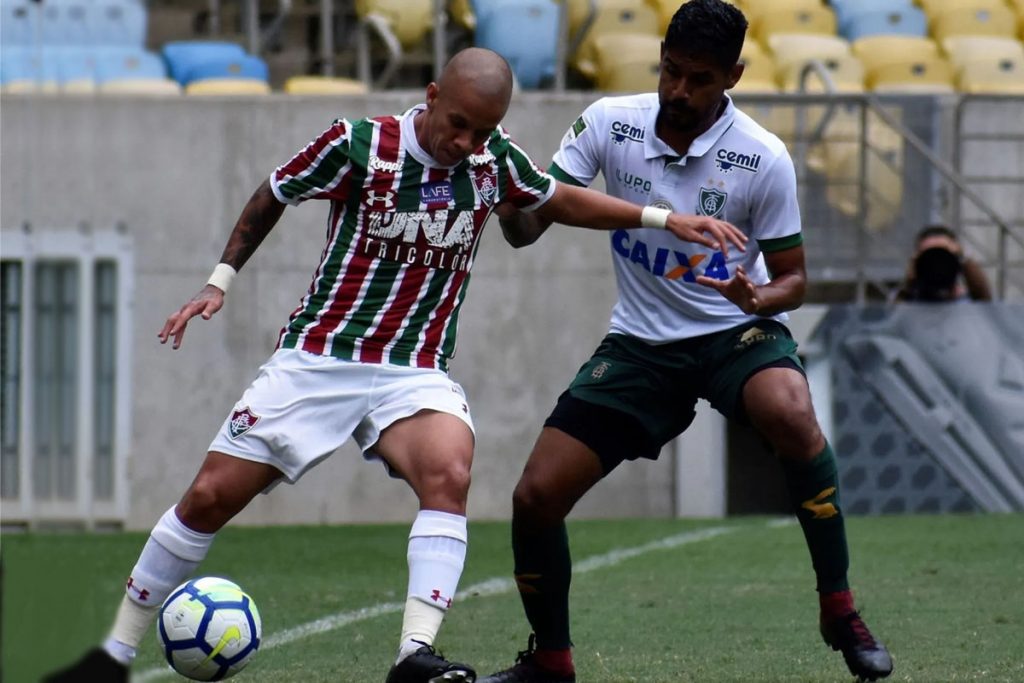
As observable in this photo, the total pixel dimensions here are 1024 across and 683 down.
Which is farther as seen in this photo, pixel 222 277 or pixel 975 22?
pixel 975 22

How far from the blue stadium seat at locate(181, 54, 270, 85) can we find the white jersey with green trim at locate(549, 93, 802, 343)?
7719 millimetres

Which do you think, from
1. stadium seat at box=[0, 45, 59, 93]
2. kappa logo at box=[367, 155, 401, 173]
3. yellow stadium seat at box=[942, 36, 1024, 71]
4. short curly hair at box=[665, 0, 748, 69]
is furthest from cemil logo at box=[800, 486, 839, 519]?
yellow stadium seat at box=[942, 36, 1024, 71]

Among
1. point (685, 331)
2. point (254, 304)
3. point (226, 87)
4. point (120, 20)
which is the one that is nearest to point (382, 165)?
point (685, 331)

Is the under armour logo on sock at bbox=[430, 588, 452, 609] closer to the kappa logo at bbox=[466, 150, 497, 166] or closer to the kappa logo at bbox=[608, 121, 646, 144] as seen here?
the kappa logo at bbox=[466, 150, 497, 166]

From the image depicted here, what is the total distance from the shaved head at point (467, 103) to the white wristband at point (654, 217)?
539mm

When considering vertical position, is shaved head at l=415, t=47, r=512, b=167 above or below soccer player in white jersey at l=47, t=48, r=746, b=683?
above

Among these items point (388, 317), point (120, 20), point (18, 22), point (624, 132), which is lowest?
point (120, 20)

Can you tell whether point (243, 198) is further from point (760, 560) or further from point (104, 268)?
point (760, 560)

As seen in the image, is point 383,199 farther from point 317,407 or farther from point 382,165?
point 317,407

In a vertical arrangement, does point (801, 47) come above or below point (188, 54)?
above

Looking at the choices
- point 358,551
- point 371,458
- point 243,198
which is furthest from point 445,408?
point 243,198

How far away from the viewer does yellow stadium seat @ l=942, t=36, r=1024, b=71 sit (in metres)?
14.7

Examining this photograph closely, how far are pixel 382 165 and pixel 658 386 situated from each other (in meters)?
1.16

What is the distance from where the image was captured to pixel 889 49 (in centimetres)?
1474
